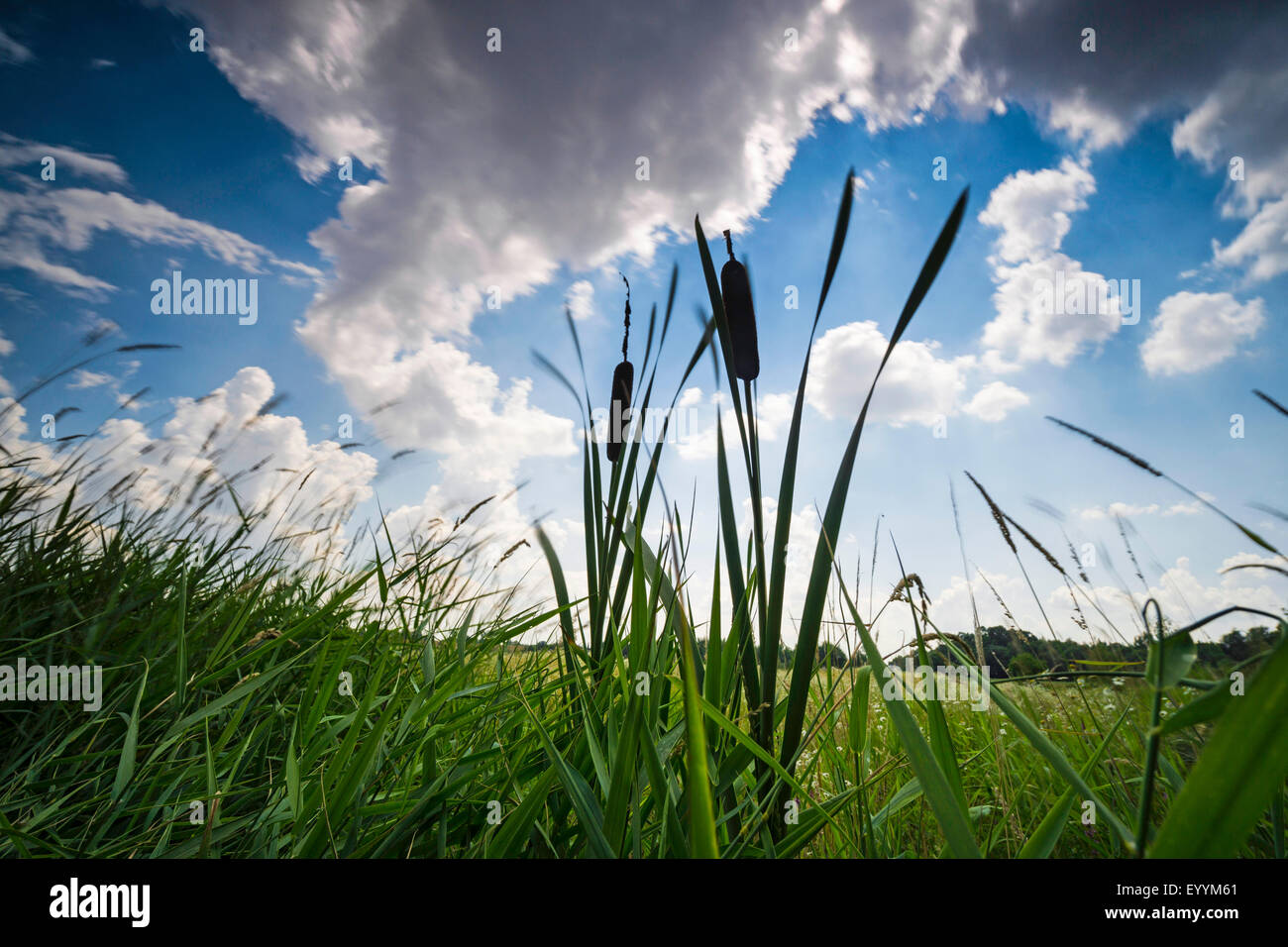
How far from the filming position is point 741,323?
108 cm

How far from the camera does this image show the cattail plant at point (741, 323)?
1074 mm

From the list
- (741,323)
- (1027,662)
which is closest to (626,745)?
(741,323)

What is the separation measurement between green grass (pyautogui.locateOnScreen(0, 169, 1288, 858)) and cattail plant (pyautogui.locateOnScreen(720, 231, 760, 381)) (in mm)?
51

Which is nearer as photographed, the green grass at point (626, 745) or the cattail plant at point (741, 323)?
the green grass at point (626, 745)

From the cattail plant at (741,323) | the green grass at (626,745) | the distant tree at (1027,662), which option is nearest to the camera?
the green grass at (626,745)

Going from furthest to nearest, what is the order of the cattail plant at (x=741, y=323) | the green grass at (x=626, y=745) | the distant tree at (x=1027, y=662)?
the distant tree at (x=1027, y=662)
the cattail plant at (x=741, y=323)
the green grass at (x=626, y=745)

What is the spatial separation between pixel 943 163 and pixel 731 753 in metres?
1.56

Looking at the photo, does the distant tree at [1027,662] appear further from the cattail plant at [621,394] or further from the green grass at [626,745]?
the cattail plant at [621,394]

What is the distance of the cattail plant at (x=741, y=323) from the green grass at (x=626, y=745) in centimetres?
5

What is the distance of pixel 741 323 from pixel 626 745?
29.9 inches

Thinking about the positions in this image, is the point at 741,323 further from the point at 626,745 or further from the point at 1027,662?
the point at 1027,662

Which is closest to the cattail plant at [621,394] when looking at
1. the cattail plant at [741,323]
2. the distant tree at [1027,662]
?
the cattail plant at [741,323]
